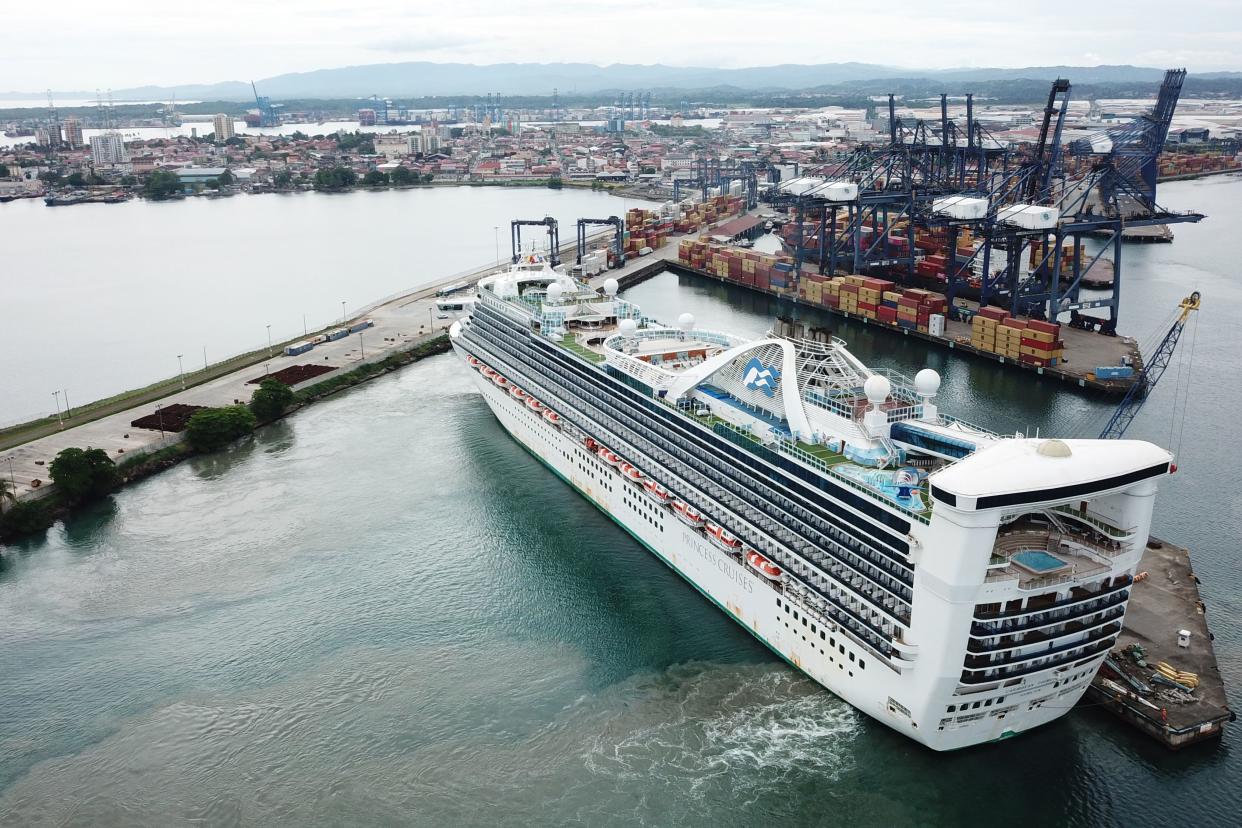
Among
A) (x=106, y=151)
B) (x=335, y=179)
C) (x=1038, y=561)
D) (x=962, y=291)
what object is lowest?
(x=962, y=291)

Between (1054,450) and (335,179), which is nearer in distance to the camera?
(1054,450)

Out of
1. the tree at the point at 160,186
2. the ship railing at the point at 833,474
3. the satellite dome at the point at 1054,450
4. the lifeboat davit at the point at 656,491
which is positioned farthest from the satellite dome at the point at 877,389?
the tree at the point at 160,186

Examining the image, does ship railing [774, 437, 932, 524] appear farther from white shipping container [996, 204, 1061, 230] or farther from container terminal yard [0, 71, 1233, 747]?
white shipping container [996, 204, 1061, 230]

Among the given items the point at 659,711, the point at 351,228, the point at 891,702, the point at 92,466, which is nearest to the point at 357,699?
the point at 659,711

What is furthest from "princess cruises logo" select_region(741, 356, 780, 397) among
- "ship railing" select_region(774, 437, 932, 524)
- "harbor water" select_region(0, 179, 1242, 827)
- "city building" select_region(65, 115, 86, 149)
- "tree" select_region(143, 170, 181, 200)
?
"city building" select_region(65, 115, 86, 149)

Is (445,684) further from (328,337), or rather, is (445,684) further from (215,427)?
(328,337)

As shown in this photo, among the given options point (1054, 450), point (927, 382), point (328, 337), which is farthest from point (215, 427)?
point (1054, 450)

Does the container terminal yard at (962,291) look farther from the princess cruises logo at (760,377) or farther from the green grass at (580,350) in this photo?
the green grass at (580,350)
